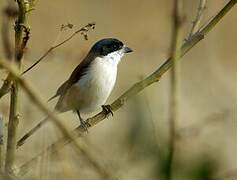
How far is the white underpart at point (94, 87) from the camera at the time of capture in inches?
191

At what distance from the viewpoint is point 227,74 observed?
11.9 metres

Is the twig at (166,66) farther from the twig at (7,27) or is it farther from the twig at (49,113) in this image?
the twig at (49,113)

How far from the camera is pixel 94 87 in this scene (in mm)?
4883

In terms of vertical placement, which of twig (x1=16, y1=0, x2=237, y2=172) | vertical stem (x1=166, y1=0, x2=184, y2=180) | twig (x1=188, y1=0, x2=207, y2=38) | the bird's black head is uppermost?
the bird's black head

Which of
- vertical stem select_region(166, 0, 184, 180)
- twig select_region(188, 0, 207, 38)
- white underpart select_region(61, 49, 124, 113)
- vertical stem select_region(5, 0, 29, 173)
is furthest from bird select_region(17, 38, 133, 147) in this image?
vertical stem select_region(166, 0, 184, 180)

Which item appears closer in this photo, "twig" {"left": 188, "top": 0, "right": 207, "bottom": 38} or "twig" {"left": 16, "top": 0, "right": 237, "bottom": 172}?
"twig" {"left": 16, "top": 0, "right": 237, "bottom": 172}

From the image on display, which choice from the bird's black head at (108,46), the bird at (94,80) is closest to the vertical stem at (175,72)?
the bird at (94,80)

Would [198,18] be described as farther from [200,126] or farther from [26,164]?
[26,164]

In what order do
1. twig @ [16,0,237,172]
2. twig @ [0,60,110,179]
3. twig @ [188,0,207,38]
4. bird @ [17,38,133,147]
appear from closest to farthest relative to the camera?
twig @ [0,60,110,179]
twig @ [16,0,237,172]
twig @ [188,0,207,38]
bird @ [17,38,133,147]

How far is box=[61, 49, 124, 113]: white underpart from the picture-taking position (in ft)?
15.9

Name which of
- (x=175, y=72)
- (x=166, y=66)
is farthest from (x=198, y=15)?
(x=175, y=72)

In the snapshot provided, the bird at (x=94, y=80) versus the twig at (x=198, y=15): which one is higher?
the bird at (x=94, y=80)

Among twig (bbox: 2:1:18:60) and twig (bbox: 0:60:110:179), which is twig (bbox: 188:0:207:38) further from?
twig (bbox: 0:60:110:179)

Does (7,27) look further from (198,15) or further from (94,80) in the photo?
(94,80)
